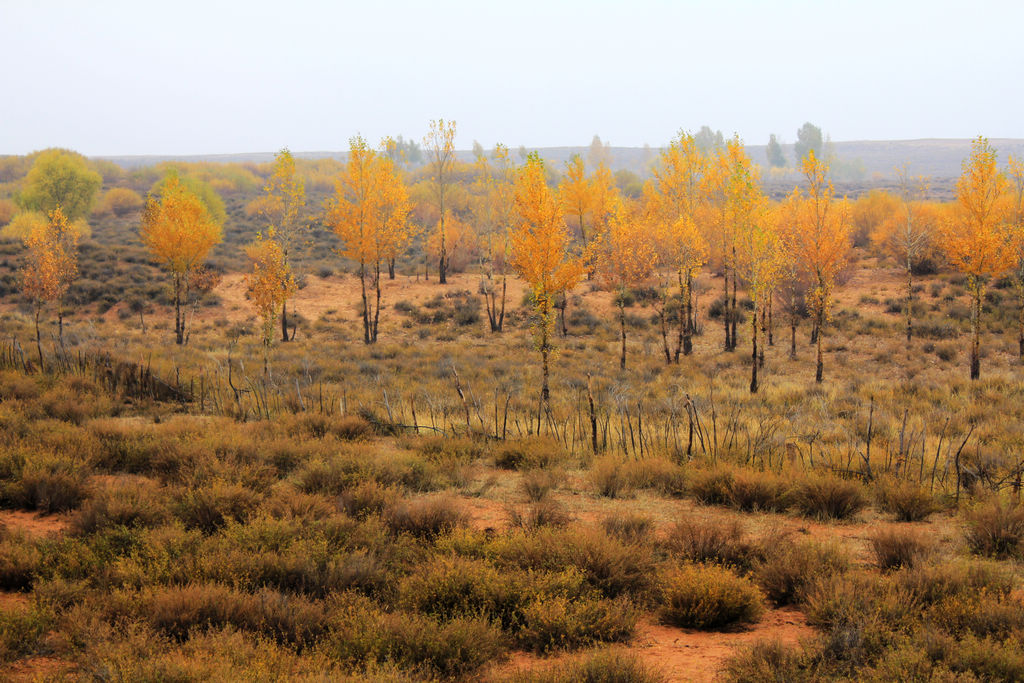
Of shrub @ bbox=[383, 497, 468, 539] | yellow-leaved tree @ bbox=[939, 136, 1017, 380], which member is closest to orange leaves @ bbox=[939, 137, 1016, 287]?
yellow-leaved tree @ bbox=[939, 136, 1017, 380]

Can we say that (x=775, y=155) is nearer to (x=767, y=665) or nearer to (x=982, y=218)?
(x=982, y=218)

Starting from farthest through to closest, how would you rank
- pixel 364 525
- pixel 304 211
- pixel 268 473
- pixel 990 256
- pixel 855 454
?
1. pixel 304 211
2. pixel 990 256
3. pixel 855 454
4. pixel 268 473
5. pixel 364 525

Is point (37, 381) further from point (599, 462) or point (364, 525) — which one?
point (599, 462)

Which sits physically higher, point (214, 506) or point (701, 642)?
point (214, 506)

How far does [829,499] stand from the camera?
838cm

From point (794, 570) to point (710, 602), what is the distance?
41.5 inches

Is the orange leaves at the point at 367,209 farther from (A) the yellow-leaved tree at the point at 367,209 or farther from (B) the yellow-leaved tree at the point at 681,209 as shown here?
(B) the yellow-leaved tree at the point at 681,209

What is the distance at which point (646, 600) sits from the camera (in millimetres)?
5672

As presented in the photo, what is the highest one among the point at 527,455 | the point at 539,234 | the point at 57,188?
the point at 57,188

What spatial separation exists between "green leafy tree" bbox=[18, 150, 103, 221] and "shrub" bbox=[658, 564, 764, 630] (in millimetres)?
59728

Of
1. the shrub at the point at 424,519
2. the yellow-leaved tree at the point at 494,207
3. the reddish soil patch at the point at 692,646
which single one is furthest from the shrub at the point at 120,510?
the yellow-leaved tree at the point at 494,207

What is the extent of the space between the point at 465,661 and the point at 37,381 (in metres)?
13.1

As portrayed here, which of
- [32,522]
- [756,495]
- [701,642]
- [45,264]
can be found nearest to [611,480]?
[756,495]

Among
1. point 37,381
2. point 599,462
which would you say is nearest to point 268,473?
point 599,462
